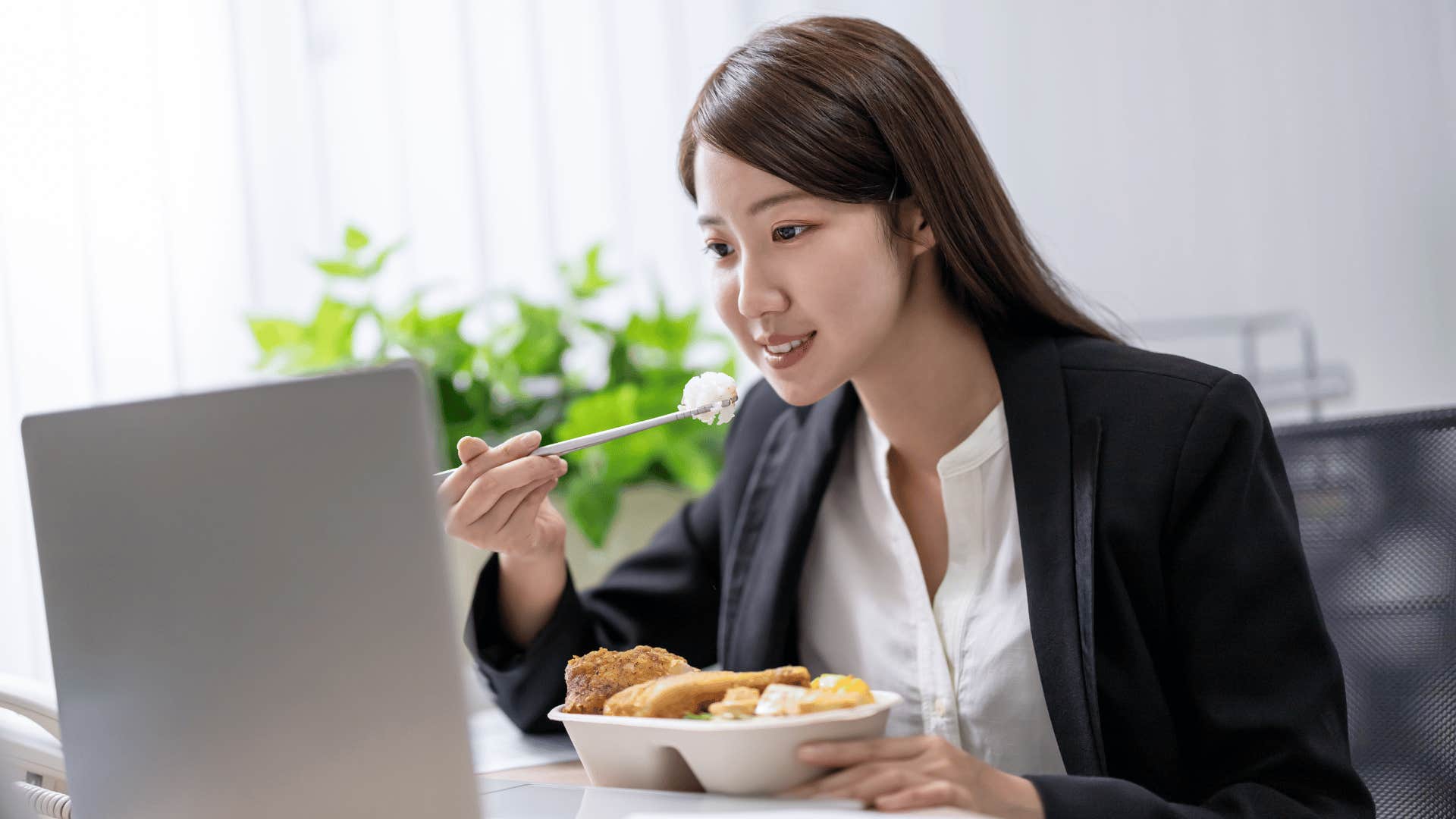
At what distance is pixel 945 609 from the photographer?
116 centimetres

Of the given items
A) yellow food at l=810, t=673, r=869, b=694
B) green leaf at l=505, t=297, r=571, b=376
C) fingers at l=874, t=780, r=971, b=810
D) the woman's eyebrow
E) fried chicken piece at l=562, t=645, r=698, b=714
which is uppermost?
the woman's eyebrow

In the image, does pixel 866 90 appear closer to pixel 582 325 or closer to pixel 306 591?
pixel 306 591

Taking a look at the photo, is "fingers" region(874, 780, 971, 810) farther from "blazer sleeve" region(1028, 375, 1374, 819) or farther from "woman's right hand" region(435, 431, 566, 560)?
"woman's right hand" region(435, 431, 566, 560)

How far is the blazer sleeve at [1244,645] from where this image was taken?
901mm

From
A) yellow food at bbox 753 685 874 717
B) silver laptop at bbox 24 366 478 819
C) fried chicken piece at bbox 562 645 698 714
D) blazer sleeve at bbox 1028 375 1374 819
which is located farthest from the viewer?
blazer sleeve at bbox 1028 375 1374 819

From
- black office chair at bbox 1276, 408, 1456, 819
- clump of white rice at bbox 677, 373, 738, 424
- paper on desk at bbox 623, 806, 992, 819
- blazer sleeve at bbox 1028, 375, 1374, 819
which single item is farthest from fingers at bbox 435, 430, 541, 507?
black office chair at bbox 1276, 408, 1456, 819

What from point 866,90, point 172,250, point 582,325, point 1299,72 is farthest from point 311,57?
point 1299,72

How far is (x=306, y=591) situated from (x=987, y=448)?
2.43ft

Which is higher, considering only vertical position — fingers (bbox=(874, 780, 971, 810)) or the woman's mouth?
the woman's mouth

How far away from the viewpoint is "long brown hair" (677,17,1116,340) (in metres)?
1.05

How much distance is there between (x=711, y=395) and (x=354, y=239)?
4.41 feet

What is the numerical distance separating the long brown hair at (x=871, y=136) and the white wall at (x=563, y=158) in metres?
1.36

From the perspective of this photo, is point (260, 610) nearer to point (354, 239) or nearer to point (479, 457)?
point (479, 457)

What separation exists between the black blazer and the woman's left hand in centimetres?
12
